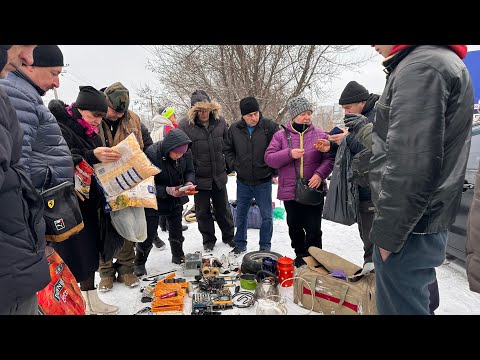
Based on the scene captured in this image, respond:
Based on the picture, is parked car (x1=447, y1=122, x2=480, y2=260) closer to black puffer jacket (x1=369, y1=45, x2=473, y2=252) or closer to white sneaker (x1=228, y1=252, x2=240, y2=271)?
black puffer jacket (x1=369, y1=45, x2=473, y2=252)

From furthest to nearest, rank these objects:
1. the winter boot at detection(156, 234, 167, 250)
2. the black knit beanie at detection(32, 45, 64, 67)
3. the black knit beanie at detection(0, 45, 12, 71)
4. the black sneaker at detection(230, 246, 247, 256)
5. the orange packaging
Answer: the winter boot at detection(156, 234, 167, 250) → the black sneaker at detection(230, 246, 247, 256) → the black knit beanie at detection(32, 45, 64, 67) → the orange packaging → the black knit beanie at detection(0, 45, 12, 71)

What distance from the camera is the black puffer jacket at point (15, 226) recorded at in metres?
1.21

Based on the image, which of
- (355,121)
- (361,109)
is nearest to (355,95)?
(361,109)

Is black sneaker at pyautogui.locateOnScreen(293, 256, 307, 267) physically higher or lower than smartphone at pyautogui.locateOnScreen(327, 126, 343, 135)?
lower

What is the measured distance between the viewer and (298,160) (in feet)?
11.8

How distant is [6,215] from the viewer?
123 centimetres

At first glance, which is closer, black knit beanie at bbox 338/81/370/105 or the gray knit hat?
black knit beanie at bbox 338/81/370/105

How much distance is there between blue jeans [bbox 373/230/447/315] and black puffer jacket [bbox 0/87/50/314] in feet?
5.68

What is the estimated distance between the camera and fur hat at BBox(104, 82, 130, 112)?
296cm

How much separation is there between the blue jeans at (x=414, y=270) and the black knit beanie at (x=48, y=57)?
2416 millimetres

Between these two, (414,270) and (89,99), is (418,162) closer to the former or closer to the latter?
(414,270)

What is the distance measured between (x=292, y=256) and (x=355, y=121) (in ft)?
7.74

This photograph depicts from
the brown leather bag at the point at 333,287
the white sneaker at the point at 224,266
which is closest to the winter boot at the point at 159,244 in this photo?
the white sneaker at the point at 224,266

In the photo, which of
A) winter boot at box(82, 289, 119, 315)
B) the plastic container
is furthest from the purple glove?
the plastic container
